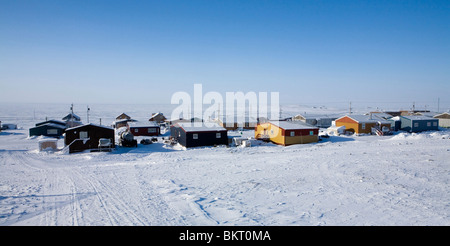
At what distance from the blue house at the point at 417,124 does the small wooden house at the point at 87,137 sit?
154 feet

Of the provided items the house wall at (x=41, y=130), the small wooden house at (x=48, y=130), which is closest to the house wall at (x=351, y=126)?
the small wooden house at (x=48, y=130)

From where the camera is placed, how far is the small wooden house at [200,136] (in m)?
30.0

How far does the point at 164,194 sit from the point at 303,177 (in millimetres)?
7474

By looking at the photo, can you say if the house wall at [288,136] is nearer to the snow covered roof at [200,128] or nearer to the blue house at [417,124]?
the snow covered roof at [200,128]

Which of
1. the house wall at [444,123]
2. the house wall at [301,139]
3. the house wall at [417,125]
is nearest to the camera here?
the house wall at [301,139]

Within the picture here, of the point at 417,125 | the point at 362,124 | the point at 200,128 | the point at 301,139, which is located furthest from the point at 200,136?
the point at 417,125

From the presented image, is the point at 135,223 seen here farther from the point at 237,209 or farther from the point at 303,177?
the point at 303,177

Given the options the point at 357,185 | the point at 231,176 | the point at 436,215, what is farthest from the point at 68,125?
the point at 436,215

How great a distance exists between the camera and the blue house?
43.0 m

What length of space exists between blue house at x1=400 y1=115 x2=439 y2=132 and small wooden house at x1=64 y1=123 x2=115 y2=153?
154ft

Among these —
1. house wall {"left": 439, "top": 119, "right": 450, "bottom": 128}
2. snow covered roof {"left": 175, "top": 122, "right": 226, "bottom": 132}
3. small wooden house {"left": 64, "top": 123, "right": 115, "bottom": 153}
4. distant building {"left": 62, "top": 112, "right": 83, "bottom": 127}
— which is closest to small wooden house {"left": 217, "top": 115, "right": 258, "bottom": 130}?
snow covered roof {"left": 175, "top": 122, "right": 226, "bottom": 132}

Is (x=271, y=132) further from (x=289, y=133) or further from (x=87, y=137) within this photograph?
(x=87, y=137)

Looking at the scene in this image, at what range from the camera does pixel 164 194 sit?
11023mm

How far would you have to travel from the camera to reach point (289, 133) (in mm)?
30891
